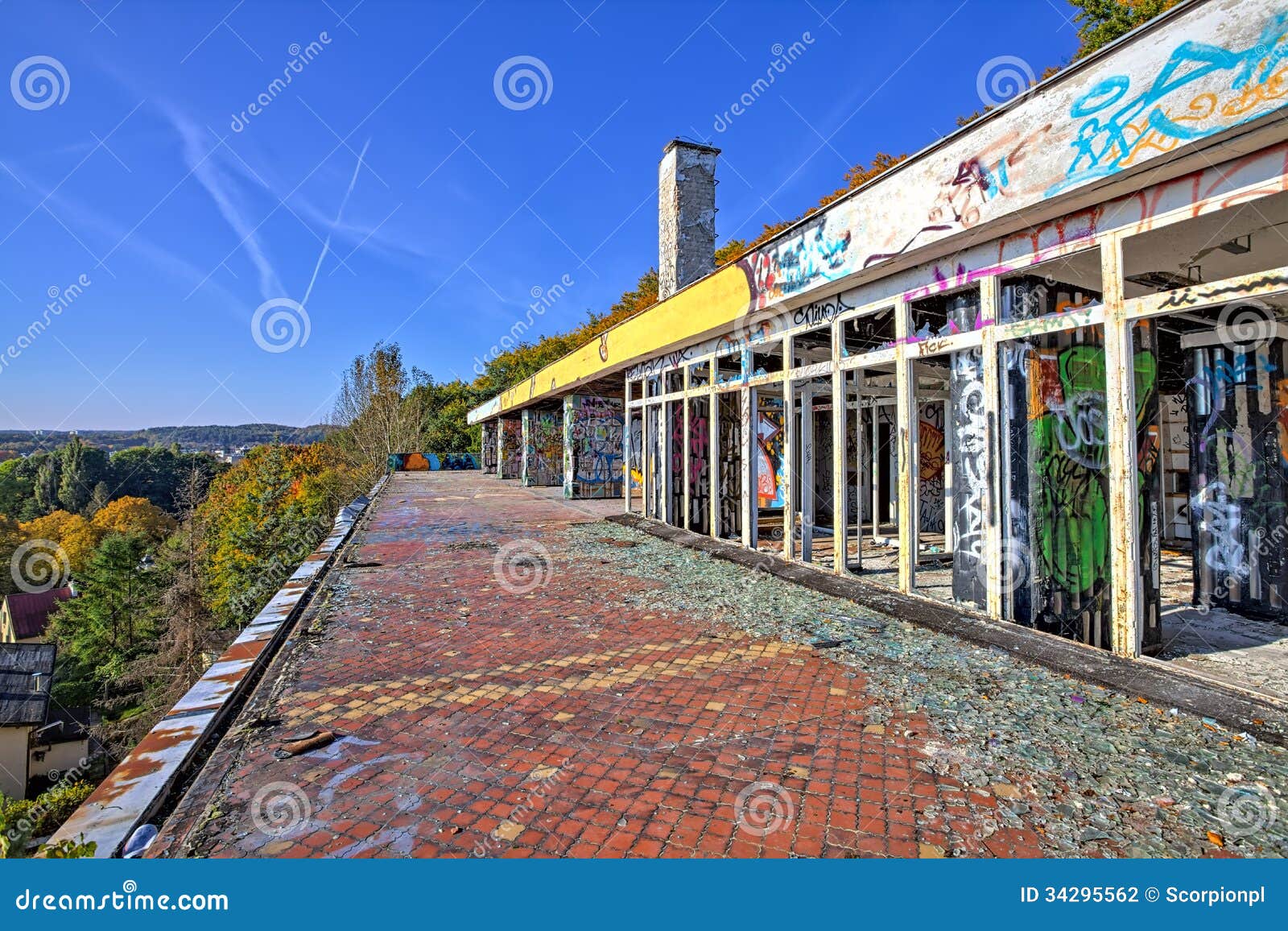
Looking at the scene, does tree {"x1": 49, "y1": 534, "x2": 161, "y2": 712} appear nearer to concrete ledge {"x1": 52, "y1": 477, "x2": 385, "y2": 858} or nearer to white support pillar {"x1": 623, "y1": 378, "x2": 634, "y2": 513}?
white support pillar {"x1": 623, "y1": 378, "x2": 634, "y2": 513}

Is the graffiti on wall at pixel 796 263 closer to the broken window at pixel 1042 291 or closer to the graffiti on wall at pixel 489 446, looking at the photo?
the broken window at pixel 1042 291

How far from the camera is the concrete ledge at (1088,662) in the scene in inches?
120

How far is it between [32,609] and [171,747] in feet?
216

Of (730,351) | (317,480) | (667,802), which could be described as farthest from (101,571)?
(667,802)

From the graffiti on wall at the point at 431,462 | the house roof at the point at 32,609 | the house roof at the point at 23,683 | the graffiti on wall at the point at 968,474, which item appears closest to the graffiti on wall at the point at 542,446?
the graffiti on wall at the point at 431,462

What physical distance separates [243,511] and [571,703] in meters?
37.6

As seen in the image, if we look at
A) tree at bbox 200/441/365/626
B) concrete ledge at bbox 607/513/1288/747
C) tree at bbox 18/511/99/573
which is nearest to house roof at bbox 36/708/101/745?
tree at bbox 200/441/365/626

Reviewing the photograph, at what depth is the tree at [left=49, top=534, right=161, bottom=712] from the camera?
3516 cm

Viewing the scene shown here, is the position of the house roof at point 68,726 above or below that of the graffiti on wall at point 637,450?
below

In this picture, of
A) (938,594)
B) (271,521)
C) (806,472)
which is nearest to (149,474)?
(271,521)

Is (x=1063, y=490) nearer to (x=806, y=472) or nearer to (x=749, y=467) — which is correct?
(x=806, y=472)

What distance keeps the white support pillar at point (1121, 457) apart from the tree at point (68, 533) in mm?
66768

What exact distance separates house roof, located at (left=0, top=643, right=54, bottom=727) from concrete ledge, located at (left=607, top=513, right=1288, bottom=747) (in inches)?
963

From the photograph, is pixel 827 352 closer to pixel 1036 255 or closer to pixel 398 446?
pixel 1036 255
